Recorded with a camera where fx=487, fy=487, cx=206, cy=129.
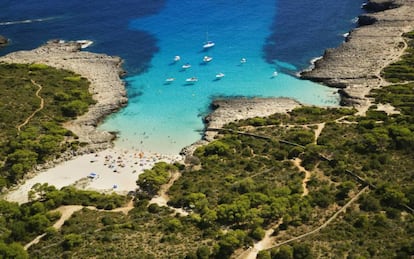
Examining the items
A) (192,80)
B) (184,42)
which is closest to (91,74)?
(192,80)

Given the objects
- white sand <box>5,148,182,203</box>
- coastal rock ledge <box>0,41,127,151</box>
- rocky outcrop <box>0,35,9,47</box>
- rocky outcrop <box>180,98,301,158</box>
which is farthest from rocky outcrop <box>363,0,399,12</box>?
rocky outcrop <box>0,35,9,47</box>

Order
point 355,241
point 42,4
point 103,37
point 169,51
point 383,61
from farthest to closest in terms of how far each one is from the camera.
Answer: point 42,4 → point 103,37 → point 169,51 → point 383,61 → point 355,241

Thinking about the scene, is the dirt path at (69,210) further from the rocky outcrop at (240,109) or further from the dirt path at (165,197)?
the rocky outcrop at (240,109)

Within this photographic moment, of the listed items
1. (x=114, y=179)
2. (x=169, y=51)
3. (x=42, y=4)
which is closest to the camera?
(x=114, y=179)

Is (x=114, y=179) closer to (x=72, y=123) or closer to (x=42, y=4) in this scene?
(x=72, y=123)

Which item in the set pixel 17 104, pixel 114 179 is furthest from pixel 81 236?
pixel 17 104

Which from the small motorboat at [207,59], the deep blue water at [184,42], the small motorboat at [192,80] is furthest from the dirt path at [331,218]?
the small motorboat at [207,59]
